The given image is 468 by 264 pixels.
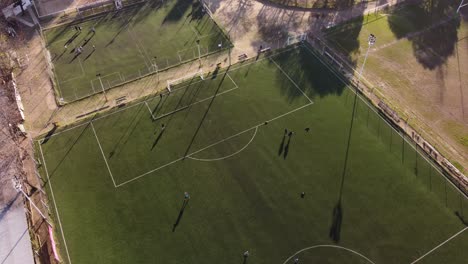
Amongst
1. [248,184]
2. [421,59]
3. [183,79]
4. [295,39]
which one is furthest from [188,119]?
[421,59]

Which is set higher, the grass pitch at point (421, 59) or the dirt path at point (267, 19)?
the dirt path at point (267, 19)

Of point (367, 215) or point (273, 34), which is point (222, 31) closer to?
point (273, 34)

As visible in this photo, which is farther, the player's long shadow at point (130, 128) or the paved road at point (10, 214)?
the player's long shadow at point (130, 128)

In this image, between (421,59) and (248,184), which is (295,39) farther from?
(248,184)

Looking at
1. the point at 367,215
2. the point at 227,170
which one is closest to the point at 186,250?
the point at 227,170

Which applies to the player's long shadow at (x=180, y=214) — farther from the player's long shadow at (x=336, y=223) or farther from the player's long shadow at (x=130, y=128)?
the player's long shadow at (x=336, y=223)

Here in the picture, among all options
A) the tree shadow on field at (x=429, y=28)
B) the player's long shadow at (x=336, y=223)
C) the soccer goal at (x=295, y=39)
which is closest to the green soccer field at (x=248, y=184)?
the player's long shadow at (x=336, y=223)
